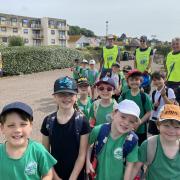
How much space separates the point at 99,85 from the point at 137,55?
370cm

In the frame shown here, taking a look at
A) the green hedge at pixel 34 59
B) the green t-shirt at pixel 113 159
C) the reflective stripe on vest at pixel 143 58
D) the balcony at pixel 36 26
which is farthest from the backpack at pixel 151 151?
the balcony at pixel 36 26

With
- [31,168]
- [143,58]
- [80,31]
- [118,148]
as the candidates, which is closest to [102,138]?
[118,148]

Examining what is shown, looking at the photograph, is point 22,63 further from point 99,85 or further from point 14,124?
point 14,124

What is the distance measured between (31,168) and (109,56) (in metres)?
6.09

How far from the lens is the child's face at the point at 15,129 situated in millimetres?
2221

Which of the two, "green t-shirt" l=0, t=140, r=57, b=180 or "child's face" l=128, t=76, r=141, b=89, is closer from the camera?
"green t-shirt" l=0, t=140, r=57, b=180

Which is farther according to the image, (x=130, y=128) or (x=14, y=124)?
(x=130, y=128)

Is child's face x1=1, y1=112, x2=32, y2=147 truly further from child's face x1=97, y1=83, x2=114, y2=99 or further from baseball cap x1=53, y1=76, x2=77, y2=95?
child's face x1=97, y1=83, x2=114, y2=99

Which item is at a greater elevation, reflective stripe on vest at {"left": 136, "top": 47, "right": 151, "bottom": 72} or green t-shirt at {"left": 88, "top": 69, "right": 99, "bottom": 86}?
reflective stripe on vest at {"left": 136, "top": 47, "right": 151, "bottom": 72}

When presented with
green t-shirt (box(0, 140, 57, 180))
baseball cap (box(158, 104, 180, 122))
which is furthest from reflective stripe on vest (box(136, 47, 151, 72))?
green t-shirt (box(0, 140, 57, 180))

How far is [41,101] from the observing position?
10859 millimetres

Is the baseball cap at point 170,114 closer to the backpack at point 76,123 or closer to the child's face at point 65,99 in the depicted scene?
the backpack at point 76,123

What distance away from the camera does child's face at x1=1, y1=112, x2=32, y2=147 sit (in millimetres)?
2221

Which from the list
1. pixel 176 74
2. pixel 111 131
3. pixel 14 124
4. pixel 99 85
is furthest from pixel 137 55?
pixel 14 124
